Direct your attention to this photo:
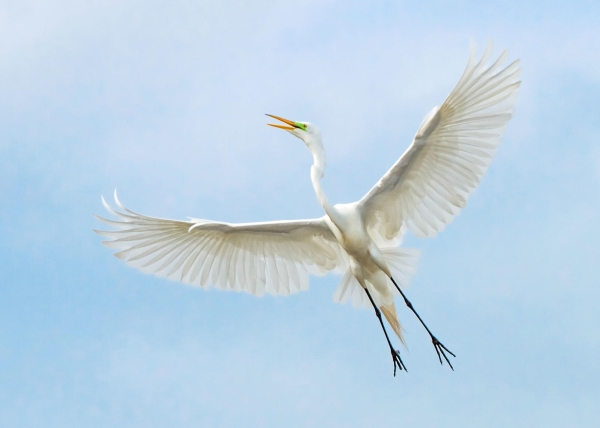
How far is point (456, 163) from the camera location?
42.2 ft

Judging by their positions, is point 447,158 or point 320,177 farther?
point 320,177

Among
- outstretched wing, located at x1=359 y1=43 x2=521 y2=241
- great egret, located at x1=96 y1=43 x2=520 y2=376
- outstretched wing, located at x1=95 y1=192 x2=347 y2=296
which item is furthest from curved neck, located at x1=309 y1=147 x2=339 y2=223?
outstretched wing, located at x1=95 y1=192 x2=347 y2=296

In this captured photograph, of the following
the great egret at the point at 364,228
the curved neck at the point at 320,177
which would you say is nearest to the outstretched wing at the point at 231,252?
the great egret at the point at 364,228

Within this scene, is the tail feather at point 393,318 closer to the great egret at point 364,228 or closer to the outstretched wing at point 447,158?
the great egret at point 364,228

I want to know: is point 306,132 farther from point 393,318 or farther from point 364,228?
point 393,318

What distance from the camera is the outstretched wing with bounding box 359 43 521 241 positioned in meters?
12.2

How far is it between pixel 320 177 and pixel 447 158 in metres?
1.56

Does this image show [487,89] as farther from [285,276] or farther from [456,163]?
[285,276]

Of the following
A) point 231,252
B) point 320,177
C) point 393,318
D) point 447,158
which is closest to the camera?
point 447,158

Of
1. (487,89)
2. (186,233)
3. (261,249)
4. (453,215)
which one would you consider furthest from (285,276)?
(487,89)

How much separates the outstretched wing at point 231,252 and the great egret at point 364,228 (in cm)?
1

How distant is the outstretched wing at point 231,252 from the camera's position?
45.6ft

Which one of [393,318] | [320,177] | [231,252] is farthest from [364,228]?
[231,252]

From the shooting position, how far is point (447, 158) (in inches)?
507
